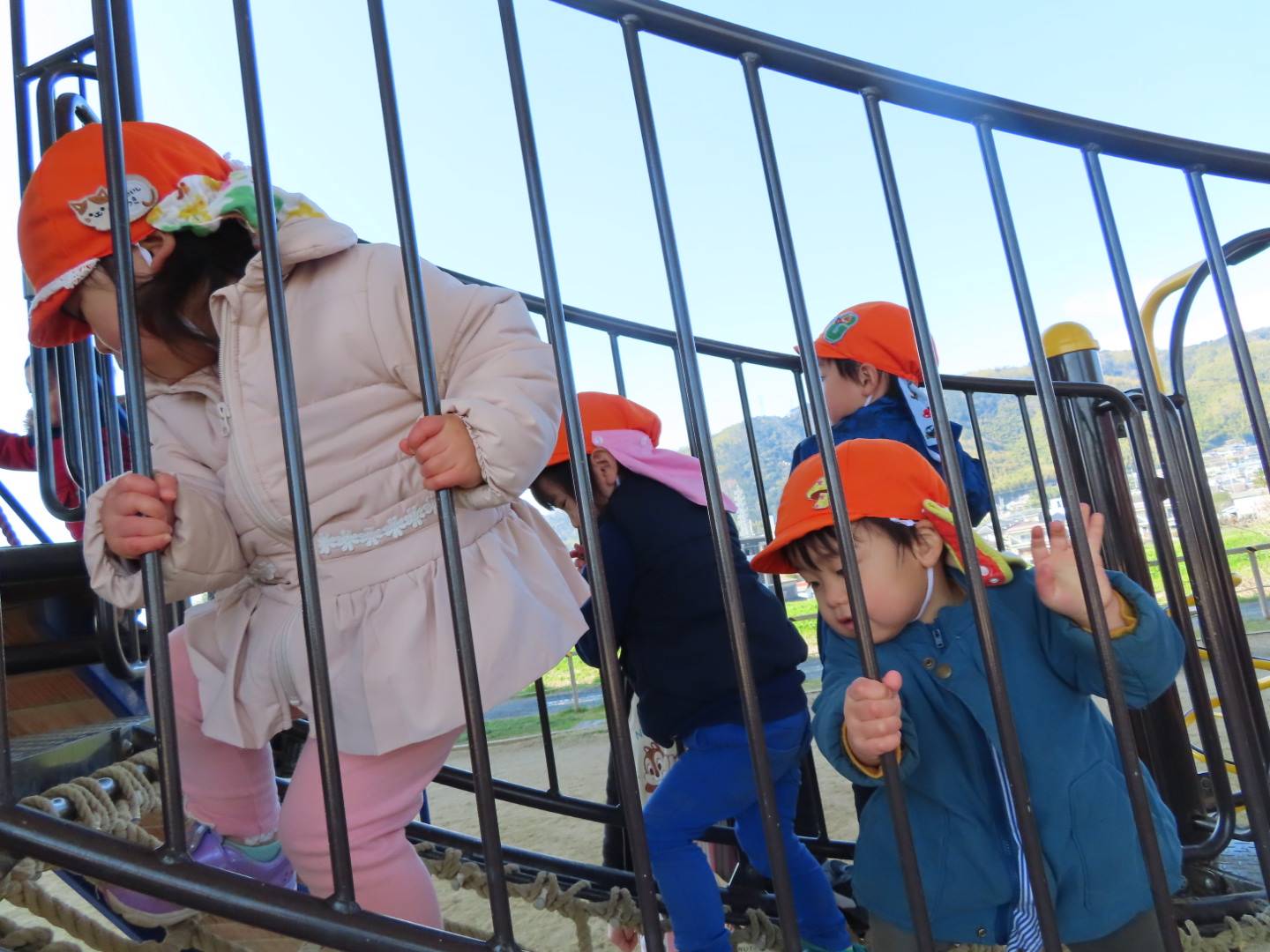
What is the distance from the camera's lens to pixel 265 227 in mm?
902

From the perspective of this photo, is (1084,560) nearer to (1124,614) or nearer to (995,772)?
(1124,614)

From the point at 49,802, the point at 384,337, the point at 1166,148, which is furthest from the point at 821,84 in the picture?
the point at 49,802

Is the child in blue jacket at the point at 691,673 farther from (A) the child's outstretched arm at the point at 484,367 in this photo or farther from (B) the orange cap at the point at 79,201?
(B) the orange cap at the point at 79,201

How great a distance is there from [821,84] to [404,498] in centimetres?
66

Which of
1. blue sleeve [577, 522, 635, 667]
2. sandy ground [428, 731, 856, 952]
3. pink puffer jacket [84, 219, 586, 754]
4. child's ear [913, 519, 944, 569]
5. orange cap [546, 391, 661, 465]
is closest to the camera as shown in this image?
pink puffer jacket [84, 219, 586, 754]

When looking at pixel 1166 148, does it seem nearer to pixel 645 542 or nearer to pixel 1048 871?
pixel 1048 871

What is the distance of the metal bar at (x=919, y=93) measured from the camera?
98cm

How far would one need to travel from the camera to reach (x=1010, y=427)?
4012 mm

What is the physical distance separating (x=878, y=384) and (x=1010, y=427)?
2.02 m

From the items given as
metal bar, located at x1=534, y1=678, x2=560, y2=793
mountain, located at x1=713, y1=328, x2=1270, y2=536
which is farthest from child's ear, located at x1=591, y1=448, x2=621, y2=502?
metal bar, located at x1=534, y1=678, x2=560, y2=793

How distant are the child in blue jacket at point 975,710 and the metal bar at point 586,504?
30cm

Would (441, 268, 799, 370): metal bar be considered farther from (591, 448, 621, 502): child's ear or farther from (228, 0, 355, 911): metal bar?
(228, 0, 355, 911): metal bar

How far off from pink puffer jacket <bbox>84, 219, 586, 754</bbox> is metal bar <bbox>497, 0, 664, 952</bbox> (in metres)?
0.11

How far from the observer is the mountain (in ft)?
8.22
